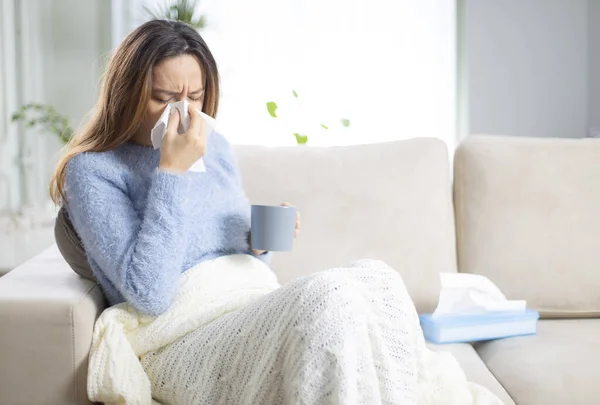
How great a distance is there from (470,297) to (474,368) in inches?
11.3

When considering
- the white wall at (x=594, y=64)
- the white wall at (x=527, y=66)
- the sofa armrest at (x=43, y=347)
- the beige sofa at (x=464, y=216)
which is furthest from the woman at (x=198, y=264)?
the white wall at (x=594, y=64)

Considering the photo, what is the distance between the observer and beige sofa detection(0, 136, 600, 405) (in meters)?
1.94

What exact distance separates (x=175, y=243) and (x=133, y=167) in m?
0.23

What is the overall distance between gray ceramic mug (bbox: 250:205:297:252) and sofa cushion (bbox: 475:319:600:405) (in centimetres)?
57

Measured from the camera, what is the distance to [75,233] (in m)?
1.56

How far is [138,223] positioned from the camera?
4.91 feet

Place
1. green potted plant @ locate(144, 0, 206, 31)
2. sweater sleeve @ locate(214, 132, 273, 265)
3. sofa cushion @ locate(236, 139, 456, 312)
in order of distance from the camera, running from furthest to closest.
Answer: green potted plant @ locate(144, 0, 206, 31)
sofa cushion @ locate(236, 139, 456, 312)
sweater sleeve @ locate(214, 132, 273, 265)

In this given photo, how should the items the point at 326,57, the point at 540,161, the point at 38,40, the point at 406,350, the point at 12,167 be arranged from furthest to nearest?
the point at 326,57, the point at 38,40, the point at 12,167, the point at 540,161, the point at 406,350

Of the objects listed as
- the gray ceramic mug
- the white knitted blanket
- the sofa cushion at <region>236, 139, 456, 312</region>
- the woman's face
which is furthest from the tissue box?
the woman's face

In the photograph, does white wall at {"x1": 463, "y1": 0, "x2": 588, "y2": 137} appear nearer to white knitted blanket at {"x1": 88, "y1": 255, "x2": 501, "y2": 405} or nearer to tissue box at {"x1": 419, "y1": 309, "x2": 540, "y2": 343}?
tissue box at {"x1": 419, "y1": 309, "x2": 540, "y2": 343}

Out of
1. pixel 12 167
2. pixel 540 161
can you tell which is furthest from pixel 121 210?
pixel 12 167

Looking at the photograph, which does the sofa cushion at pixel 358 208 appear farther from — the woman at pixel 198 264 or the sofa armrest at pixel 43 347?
the sofa armrest at pixel 43 347

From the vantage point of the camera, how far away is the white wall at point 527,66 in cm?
362

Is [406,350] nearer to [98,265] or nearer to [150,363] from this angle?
[150,363]
